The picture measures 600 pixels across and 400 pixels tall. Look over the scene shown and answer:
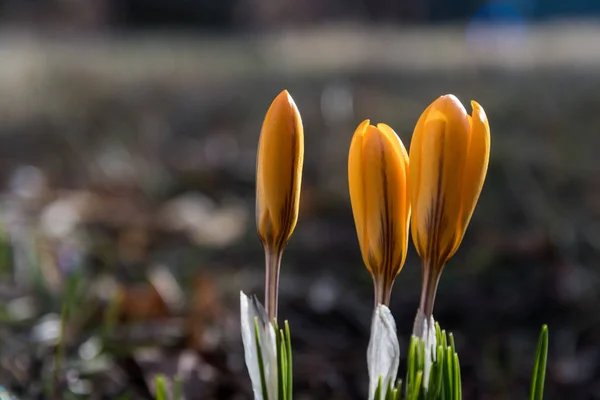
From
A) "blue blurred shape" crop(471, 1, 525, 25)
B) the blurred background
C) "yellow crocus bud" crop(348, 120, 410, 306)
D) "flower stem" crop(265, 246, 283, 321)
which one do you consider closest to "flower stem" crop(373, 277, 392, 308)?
"yellow crocus bud" crop(348, 120, 410, 306)

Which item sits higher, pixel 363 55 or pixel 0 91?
pixel 363 55

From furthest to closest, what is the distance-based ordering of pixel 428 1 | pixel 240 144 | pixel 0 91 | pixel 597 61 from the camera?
pixel 428 1
pixel 0 91
pixel 597 61
pixel 240 144

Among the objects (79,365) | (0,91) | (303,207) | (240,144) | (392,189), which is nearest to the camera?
(392,189)

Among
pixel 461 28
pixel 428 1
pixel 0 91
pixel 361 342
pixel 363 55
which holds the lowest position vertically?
pixel 361 342

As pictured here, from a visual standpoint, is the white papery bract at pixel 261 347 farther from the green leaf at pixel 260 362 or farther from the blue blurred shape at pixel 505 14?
the blue blurred shape at pixel 505 14

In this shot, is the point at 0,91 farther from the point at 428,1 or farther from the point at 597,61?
the point at 428,1

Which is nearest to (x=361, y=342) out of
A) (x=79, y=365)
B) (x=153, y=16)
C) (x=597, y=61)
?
(x=79, y=365)

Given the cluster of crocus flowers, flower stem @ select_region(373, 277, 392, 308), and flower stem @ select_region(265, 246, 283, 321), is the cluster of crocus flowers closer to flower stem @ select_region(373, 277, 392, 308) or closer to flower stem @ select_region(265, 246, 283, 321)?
flower stem @ select_region(373, 277, 392, 308)
